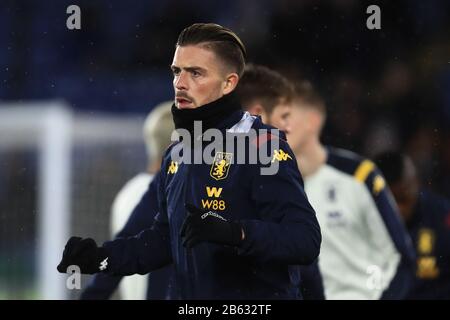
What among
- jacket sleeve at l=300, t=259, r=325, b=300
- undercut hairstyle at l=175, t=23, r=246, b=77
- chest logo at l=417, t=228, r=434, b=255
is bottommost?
chest logo at l=417, t=228, r=434, b=255

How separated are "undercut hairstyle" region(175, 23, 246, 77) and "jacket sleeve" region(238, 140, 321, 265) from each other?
1.06ft

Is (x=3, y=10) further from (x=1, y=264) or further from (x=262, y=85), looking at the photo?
(x=262, y=85)

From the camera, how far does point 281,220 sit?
3322 millimetres

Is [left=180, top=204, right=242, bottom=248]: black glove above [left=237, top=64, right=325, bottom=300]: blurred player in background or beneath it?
beneath

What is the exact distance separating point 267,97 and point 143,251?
1143mm

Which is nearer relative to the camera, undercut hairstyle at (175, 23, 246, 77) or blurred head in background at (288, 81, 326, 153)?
undercut hairstyle at (175, 23, 246, 77)

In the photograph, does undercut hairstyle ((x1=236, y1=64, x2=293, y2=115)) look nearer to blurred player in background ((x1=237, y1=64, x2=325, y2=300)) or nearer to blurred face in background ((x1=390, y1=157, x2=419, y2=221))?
blurred player in background ((x1=237, y1=64, x2=325, y2=300))

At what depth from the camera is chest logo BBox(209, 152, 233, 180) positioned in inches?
137

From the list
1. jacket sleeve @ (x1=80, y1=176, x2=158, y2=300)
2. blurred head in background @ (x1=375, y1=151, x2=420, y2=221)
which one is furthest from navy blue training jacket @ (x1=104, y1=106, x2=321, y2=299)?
blurred head in background @ (x1=375, y1=151, x2=420, y2=221)

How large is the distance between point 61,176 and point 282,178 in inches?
198

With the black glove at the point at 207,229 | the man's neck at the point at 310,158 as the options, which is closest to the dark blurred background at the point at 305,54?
the man's neck at the point at 310,158

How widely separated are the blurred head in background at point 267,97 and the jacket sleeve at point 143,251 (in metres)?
0.93

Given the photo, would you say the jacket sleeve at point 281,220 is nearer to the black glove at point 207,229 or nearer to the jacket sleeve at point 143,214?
the black glove at point 207,229
